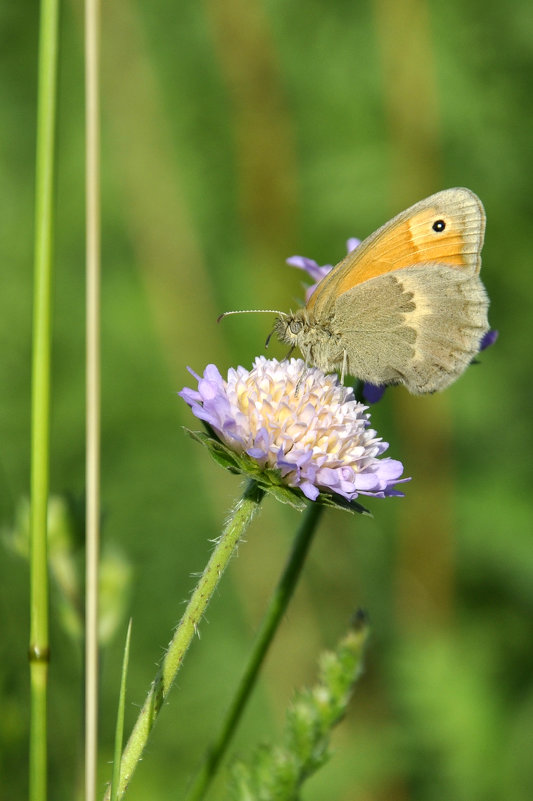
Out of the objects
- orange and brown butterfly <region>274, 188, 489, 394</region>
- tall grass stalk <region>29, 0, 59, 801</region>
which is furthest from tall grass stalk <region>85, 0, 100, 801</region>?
orange and brown butterfly <region>274, 188, 489, 394</region>

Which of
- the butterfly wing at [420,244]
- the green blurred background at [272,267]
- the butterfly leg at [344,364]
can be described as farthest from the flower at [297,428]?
the green blurred background at [272,267]

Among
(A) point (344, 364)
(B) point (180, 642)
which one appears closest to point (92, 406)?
(B) point (180, 642)

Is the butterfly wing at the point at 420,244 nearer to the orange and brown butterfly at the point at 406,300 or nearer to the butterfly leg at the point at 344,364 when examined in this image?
the orange and brown butterfly at the point at 406,300

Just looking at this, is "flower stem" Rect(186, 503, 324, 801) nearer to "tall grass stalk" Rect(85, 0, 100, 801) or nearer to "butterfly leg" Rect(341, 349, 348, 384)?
"tall grass stalk" Rect(85, 0, 100, 801)

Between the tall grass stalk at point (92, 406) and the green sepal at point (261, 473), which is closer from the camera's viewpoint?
the tall grass stalk at point (92, 406)

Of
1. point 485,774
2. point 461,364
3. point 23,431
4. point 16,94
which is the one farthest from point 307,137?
point 485,774

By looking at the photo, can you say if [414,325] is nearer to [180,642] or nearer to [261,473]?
[261,473]
